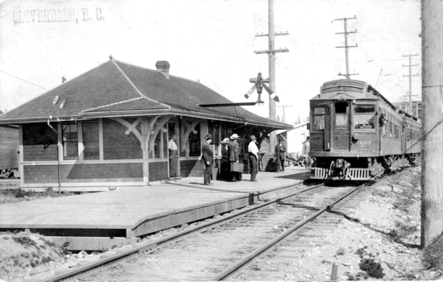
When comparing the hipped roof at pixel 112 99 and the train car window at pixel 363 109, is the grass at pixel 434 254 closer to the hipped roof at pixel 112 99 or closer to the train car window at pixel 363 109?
the hipped roof at pixel 112 99

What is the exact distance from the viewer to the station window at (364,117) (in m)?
17.7

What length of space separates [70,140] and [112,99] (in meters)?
2.06

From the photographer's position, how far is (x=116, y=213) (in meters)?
9.56

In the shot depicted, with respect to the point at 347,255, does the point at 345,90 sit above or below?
above

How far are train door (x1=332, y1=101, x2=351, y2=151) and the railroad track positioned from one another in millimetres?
6716

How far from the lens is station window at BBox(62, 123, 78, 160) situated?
57.0ft

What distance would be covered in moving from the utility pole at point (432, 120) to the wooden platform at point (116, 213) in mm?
4479

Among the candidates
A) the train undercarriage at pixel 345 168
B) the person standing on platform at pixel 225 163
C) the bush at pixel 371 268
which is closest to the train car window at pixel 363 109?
the train undercarriage at pixel 345 168

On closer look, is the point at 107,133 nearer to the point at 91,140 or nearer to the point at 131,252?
the point at 91,140

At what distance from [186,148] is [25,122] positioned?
5.90 m

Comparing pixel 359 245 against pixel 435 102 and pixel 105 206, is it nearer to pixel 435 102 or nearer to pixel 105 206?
pixel 435 102

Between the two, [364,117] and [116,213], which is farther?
[364,117]

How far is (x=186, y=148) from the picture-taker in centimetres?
1939

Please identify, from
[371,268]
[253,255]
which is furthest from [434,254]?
[253,255]
